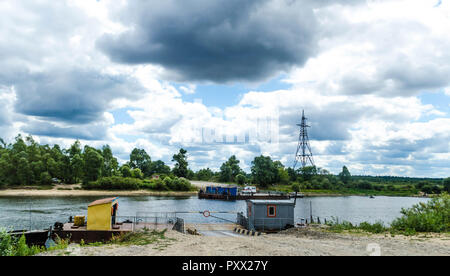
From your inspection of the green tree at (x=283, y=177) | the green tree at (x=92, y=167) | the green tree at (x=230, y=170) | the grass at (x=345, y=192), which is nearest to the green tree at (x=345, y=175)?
the grass at (x=345, y=192)

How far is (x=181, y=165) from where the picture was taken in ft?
531

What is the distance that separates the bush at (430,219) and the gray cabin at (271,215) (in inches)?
368

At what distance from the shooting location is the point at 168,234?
73.3 ft

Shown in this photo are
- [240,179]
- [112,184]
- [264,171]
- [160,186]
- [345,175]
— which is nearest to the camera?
[112,184]

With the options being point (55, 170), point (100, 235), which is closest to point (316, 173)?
point (55, 170)

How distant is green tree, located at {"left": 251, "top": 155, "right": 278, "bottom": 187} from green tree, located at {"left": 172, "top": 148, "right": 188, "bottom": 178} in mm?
34389

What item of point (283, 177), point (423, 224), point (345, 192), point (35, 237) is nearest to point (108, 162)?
point (283, 177)

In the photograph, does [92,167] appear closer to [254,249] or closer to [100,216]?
[100,216]

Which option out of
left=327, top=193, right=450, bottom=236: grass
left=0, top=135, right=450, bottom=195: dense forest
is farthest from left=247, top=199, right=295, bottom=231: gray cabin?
left=0, top=135, right=450, bottom=195: dense forest

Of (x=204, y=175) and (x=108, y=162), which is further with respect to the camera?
(x=204, y=175)

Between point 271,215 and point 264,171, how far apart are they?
4766 inches

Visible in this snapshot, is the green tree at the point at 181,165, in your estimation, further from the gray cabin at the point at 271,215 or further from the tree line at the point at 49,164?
the gray cabin at the point at 271,215
